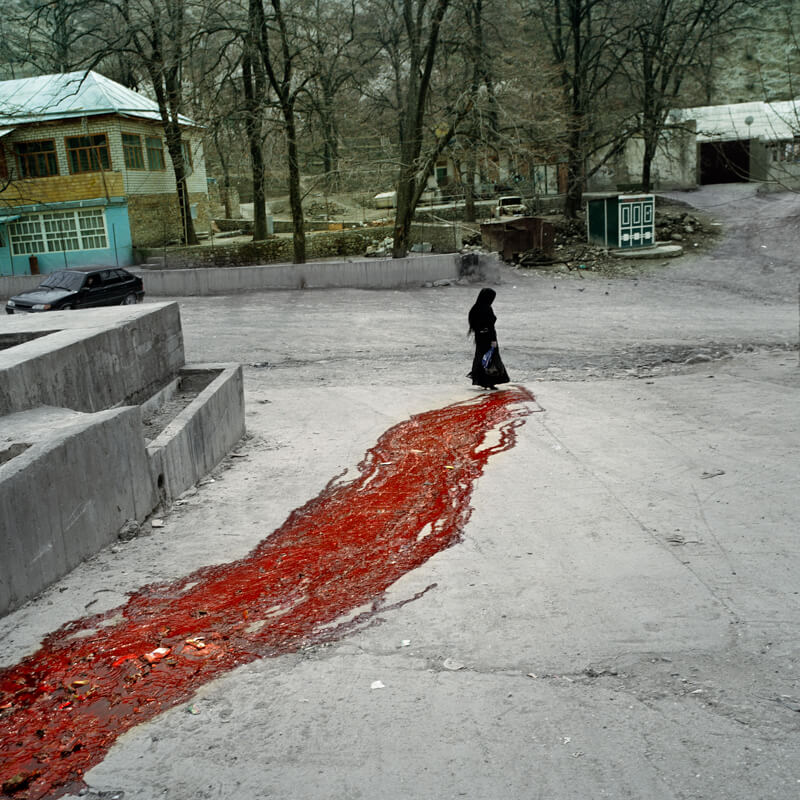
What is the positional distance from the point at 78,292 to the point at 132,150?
622 inches

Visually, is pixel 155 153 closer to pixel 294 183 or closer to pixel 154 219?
pixel 154 219

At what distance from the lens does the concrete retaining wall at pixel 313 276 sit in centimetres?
2625

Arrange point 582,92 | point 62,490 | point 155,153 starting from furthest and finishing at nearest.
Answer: point 155,153, point 582,92, point 62,490

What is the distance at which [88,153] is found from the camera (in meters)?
34.6

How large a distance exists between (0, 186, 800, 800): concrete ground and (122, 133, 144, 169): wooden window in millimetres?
25896

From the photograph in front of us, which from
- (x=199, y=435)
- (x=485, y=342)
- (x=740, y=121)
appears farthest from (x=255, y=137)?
(x=740, y=121)

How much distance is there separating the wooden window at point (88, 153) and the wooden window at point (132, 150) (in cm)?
80

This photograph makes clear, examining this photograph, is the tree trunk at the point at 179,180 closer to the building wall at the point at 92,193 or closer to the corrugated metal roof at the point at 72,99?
the building wall at the point at 92,193

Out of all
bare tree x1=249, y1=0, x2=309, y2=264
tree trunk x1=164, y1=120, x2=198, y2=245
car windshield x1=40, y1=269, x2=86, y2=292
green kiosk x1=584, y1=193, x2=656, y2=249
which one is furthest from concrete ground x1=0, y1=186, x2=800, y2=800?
tree trunk x1=164, y1=120, x2=198, y2=245

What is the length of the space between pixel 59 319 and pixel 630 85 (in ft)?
107

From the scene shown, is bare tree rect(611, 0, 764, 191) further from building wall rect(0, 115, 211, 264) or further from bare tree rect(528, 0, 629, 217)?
building wall rect(0, 115, 211, 264)

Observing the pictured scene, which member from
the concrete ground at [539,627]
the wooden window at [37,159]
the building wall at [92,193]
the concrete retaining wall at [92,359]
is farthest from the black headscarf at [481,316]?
the wooden window at [37,159]

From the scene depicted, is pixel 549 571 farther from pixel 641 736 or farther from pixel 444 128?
pixel 444 128

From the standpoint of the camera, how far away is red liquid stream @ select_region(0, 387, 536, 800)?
421 cm
